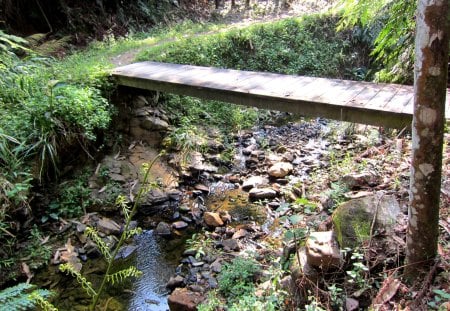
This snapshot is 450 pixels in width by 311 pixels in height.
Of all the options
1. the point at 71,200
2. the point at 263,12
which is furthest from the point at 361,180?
the point at 263,12

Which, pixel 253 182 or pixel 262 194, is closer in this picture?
pixel 262 194

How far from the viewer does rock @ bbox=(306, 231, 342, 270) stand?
2.69 m

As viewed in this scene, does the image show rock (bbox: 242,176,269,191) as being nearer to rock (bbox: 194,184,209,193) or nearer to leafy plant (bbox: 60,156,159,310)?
rock (bbox: 194,184,209,193)

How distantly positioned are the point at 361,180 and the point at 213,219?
190cm

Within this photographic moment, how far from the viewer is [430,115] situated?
6.73 ft

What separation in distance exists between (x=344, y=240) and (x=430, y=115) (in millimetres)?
1139

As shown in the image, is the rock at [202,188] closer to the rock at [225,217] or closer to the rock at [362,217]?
the rock at [225,217]

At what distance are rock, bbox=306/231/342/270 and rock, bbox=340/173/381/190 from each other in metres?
1.12

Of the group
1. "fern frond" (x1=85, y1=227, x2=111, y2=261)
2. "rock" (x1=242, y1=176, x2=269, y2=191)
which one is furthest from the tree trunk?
"rock" (x1=242, y1=176, x2=269, y2=191)

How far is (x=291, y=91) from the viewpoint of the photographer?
4.81 m

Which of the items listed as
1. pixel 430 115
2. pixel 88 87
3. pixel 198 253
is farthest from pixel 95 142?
pixel 430 115

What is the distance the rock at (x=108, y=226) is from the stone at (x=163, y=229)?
19.4 inches

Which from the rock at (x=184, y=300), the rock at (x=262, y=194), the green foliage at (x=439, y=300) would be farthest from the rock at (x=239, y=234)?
the green foliage at (x=439, y=300)

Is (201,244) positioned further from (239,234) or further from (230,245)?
(239,234)
